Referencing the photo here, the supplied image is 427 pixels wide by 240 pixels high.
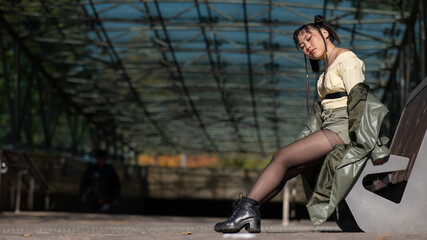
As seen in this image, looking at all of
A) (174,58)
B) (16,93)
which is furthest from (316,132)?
(174,58)

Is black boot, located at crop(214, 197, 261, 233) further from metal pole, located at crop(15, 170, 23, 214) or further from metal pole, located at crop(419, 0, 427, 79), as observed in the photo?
metal pole, located at crop(419, 0, 427, 79)

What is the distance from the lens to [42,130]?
27438mm

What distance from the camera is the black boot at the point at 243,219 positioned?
142 inches

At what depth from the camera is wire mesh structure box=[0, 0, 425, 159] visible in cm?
2017

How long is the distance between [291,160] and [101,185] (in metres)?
9.01

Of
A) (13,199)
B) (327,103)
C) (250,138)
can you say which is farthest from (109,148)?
(327,103)

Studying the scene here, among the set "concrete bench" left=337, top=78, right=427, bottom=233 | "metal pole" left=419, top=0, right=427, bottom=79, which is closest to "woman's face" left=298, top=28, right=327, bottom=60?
"concrete bench" left=337, top=78, right=427, bottom=233

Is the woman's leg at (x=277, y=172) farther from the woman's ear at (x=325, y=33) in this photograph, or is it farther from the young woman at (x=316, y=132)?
the woman's ear at (x=325, y=33)

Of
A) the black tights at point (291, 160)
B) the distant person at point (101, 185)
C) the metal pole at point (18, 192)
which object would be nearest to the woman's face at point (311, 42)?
the black tights at point (291, 160)

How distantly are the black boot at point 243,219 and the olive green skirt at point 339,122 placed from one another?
0.64m

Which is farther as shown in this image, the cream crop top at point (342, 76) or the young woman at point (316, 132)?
the cream crop top at point (342, 76)

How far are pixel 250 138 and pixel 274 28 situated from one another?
20345mm

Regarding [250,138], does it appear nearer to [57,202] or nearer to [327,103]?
[57,202]

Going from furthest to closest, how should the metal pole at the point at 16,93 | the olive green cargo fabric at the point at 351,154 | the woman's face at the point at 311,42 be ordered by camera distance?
the metal pole at the point at 16,93 → the woman's face at the point at 311,42 → the olive green cargo fabric at the point at 351,154
